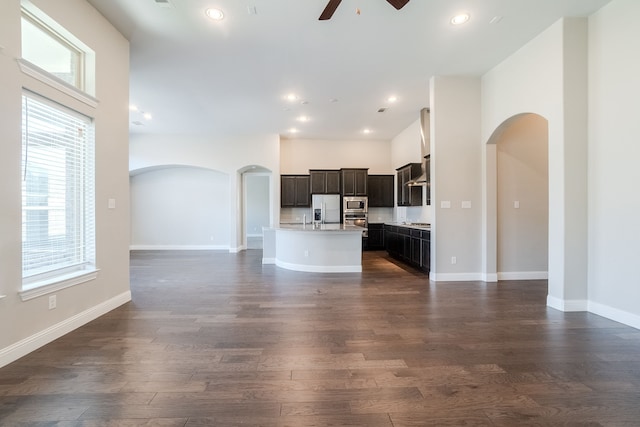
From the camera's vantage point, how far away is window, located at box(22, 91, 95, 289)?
8.12ft

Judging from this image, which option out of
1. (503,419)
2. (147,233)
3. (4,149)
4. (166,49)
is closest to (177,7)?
(166,49)

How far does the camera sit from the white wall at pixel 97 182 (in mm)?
2174

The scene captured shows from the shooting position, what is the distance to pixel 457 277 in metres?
4.70

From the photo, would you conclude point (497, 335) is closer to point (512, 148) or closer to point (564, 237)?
point (564, 237)

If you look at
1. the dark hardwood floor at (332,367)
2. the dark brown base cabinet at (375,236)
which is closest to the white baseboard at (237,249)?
the dark brown base cabinet at (375,236)

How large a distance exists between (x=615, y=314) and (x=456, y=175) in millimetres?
2574

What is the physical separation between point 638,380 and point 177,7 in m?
5.17

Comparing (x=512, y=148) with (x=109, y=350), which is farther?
(x=512, y=148)

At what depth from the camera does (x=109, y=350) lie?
2.37 m

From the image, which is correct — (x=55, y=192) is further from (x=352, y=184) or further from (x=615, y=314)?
(x=352, y=184)

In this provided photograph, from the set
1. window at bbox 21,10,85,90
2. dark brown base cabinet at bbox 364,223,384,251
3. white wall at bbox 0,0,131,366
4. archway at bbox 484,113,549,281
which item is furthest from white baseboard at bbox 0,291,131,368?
dark brown base cabinet at bbox 364,223,384,251

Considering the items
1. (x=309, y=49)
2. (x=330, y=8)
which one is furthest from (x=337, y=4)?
(x=309, y=49)

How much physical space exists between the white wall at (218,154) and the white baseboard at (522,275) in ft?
18.6

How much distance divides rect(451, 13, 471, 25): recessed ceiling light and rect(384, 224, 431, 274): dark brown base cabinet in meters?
3.08
